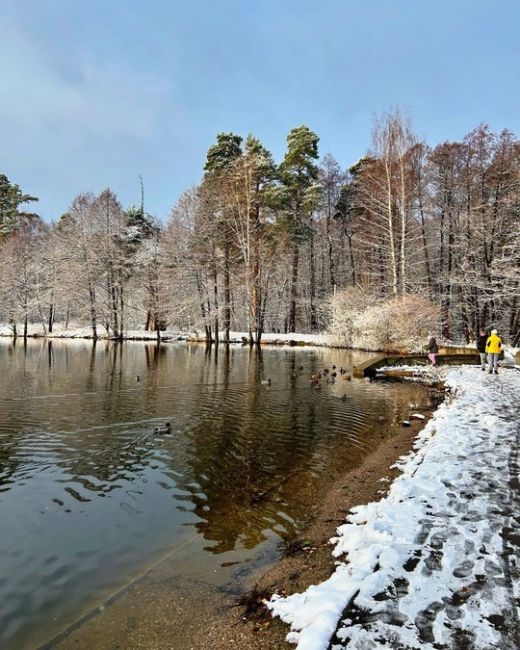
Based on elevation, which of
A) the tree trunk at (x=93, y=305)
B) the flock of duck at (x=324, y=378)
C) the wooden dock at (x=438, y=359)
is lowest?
the flock of duck at (x=324, y=378)

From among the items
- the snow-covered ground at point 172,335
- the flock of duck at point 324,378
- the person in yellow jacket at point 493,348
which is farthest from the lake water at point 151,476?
the snow-covered ground at point 172,335

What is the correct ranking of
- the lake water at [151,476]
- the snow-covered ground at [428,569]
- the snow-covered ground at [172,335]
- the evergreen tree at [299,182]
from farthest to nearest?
the evergreen tree at [299,182] < the snow-covered ground at [172,335] < the lake water at [151,476] < the snow-covered ground at [428,569]

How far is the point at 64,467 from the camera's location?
7.21 metres

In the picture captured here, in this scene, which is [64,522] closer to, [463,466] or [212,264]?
[463,466]

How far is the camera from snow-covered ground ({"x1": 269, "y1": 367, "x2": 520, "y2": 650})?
9.41 feet

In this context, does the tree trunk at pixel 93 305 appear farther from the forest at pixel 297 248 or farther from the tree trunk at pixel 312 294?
the tree trunk at pixel 312 294

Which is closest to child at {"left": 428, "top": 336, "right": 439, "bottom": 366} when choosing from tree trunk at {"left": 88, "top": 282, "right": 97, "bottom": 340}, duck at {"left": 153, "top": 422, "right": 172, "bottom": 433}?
duck at {"left": 153, "top": 422, "right": 172, "bottom": 433}

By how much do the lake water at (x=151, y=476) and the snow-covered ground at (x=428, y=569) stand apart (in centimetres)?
117

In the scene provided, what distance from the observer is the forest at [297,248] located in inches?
1073

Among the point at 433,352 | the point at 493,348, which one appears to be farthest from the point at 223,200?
the point at 493,348

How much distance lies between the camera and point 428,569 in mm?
3633

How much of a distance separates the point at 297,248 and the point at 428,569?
39.8 m

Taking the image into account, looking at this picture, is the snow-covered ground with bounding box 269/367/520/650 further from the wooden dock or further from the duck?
the wooden dock

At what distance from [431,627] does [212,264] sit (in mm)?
34983
